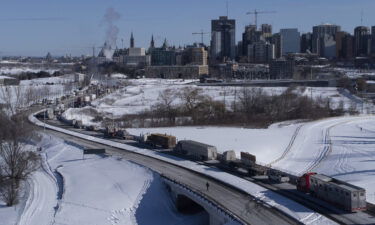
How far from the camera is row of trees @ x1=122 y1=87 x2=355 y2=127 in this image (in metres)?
24.2

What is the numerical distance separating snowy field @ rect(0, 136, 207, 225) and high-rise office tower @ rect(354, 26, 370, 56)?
3085 inches

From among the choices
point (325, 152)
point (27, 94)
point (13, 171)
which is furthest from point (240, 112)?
point (27, 94)

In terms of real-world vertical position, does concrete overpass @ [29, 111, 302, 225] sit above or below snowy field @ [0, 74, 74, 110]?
→ below

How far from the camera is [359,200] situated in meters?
8.20

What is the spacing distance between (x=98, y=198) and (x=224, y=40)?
80442 millimetres

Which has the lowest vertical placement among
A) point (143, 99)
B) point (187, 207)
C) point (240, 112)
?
point (187, 207)

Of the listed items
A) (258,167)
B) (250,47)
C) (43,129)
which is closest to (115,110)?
(43,129)

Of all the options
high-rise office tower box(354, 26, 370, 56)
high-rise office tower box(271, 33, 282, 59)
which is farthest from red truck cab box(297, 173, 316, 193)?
high-rise office tower box(354, 26, 370, 56)

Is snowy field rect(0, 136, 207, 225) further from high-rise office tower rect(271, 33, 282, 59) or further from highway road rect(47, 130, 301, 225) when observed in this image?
high-rise office tower rect(271, 33, 282, 59)

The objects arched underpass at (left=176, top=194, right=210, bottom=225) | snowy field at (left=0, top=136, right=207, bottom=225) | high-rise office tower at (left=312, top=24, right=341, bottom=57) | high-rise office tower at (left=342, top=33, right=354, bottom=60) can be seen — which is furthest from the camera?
high-rise office tower at (left=312, top=24, right=341, bottom=57)

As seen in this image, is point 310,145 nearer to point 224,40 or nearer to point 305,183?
point 305,183

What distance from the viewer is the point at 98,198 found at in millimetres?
10523

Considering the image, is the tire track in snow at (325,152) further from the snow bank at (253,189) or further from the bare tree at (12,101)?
the bare tree at (12,101)

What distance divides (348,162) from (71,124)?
12098mm
